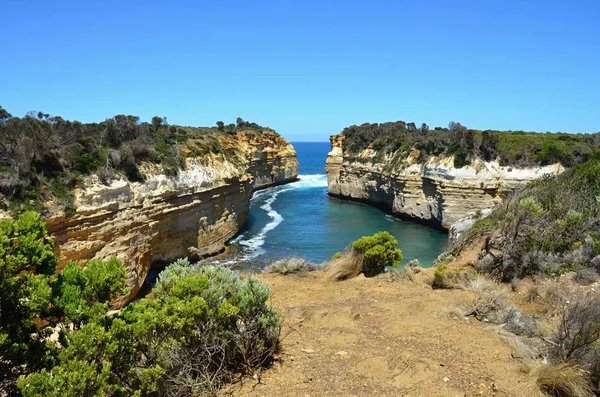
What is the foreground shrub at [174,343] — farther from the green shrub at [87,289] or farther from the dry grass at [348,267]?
the dry grass at [348,267]

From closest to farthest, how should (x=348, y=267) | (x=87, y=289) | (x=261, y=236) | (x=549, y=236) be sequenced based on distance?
1. (x=87, y=289)
2. (x=549, y=236)
3. (x=348, y=267)
4. (x=261, y=236)

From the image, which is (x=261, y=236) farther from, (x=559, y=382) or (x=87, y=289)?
(x=559, y=382)

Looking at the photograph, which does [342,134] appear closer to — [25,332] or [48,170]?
[48,170]

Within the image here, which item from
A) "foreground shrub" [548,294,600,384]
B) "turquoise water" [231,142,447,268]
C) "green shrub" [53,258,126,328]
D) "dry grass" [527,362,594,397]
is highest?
"green shrub" [53,258,126,328]

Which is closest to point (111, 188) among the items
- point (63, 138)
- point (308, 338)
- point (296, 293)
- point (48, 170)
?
point (48, 170)

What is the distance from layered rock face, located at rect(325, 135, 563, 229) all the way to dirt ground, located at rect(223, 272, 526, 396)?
25.7m

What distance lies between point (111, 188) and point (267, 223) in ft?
62.3

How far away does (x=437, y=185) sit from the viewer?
118 ft

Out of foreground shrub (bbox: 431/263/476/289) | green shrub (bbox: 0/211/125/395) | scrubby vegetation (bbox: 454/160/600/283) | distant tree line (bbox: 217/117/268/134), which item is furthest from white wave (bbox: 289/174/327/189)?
green shrub (bbox: 0/211/125/395)

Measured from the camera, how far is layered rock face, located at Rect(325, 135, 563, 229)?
33938 mm

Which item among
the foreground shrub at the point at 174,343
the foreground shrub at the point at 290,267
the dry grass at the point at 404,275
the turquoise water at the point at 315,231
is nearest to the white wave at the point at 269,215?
the turquoise water at the point at 315,231

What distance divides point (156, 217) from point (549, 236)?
57.5 feet

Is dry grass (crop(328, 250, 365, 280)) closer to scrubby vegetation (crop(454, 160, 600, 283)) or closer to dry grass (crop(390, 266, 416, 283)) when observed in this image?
dry grass (crop(390, 266, 416, 283))

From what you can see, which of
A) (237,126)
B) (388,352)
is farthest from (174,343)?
(237,126)
